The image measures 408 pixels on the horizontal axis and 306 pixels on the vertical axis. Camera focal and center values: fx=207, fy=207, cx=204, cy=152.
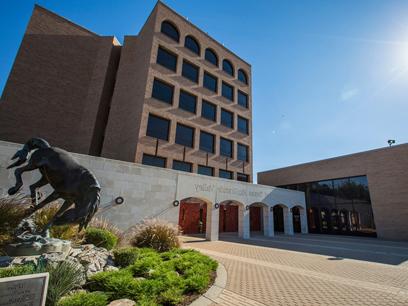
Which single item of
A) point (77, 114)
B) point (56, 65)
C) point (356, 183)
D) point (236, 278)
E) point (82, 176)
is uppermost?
point (56, 65)

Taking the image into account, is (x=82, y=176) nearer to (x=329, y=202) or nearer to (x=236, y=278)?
(x=236, y=278)

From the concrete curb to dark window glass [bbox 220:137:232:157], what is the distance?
18356 mm

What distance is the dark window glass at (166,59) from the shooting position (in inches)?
834

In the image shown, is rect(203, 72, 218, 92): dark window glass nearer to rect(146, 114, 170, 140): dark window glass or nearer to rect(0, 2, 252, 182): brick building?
rect(0, 2, 252, 182): brick building

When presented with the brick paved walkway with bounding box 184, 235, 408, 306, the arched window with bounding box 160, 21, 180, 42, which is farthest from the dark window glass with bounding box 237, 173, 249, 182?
the arched window with bounding box 160, 21, 180, 42

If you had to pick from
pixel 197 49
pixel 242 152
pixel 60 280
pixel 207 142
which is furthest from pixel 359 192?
pixel 60 280

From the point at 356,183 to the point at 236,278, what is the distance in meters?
22.7

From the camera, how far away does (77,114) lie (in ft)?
66.0

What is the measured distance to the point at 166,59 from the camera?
71.2 ft

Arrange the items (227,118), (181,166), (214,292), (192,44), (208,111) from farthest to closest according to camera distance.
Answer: (227,118) → (192,44) → (208,111) → (181,166) → (214,292)

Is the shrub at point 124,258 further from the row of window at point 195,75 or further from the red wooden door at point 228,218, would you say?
the row of window at point 195,75

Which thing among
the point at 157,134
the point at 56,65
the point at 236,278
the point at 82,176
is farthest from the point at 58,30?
the point at 236,278

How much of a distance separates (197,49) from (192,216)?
19.4 meters

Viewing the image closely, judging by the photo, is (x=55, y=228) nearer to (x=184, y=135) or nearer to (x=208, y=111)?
(x=184, y=135)
